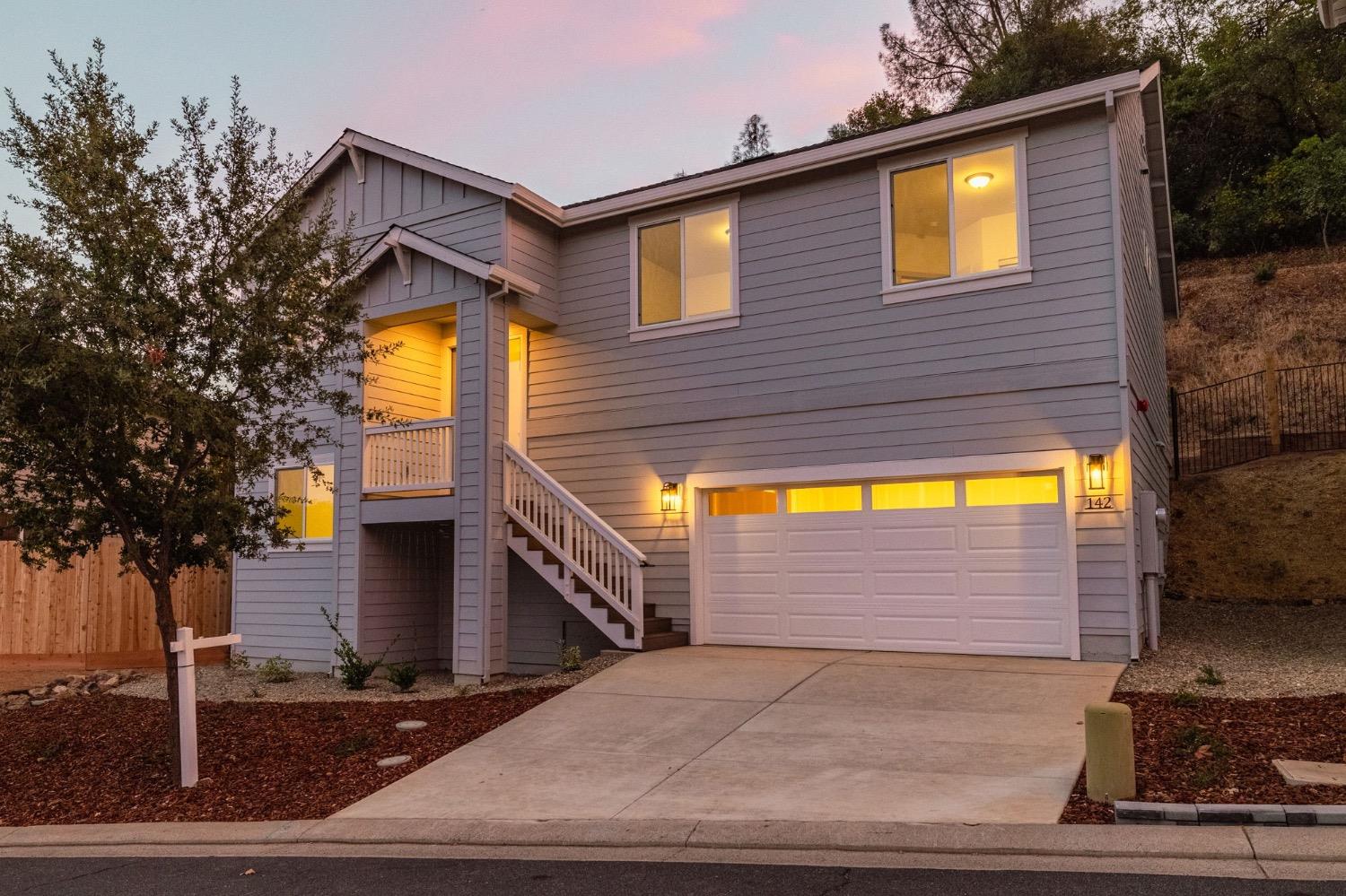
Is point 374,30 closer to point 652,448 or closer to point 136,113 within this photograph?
point 652,448

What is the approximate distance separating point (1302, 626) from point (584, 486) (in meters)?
8.79

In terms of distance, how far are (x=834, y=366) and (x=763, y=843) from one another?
6.97 meters

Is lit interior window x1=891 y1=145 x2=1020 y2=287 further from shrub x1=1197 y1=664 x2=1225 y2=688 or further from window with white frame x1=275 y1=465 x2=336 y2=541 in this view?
window with white frame x1=275 y1=465 x2=336 y2=541

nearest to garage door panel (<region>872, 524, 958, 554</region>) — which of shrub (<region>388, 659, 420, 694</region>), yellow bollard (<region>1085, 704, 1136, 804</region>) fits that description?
yellow bollard (<region>1085, 704, 1136, 804</region>)

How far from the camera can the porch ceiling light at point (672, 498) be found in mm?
12008

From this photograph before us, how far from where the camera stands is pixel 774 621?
11.4 meters

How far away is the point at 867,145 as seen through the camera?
36.2 feet

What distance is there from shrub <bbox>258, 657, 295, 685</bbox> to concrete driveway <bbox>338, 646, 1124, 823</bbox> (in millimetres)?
4955

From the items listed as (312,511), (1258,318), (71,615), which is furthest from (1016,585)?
(1258,318)

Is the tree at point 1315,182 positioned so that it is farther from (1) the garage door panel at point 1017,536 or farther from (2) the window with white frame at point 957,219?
(1) the garage door panel at point 1017,536

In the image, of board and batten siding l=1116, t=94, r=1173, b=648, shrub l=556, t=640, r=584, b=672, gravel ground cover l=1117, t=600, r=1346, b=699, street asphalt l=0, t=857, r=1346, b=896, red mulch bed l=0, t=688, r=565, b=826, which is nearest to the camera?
street asphalt l=0, t=857, r=1346, b=896

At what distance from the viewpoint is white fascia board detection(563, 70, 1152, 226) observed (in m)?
9.88

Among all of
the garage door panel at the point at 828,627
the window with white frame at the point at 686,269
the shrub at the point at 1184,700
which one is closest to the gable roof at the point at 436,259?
the window with white frame at the point at 686,269

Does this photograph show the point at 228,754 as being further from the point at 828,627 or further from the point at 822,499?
the point at 822,499
